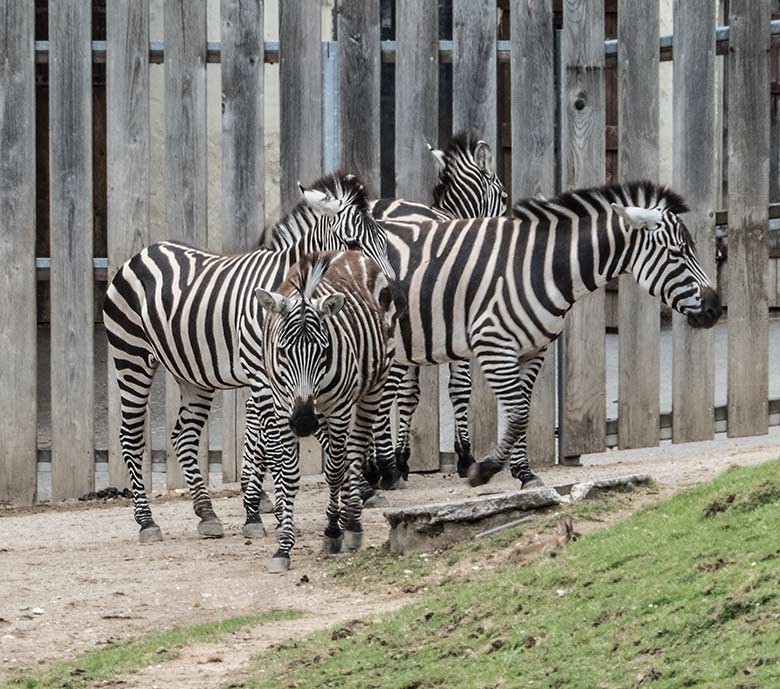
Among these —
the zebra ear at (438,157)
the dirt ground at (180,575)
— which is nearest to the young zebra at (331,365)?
the dirt ground at (180,575)

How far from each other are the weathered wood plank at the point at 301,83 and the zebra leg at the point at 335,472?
2741 millimetres

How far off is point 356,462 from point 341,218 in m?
1.65

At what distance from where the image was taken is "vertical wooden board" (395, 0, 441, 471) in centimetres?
1033

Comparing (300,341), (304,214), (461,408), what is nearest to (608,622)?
(300,341)

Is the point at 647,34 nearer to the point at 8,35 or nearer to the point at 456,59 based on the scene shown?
the point at 456,59

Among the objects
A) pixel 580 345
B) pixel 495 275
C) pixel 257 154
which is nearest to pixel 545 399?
pixel 580 345

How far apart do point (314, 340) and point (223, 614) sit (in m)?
1.35

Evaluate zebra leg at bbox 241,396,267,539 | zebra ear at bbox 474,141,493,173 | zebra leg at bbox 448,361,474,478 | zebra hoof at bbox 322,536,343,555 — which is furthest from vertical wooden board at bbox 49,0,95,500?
zebra hoof at bbox 322,536,343,555

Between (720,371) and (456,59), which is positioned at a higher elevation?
(456,59)

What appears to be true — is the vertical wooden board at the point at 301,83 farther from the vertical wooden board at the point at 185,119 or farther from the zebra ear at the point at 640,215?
the zebra ear at the point at 640,215

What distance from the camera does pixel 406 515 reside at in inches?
300

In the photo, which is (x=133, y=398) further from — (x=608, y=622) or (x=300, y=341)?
(x=608, y=622)

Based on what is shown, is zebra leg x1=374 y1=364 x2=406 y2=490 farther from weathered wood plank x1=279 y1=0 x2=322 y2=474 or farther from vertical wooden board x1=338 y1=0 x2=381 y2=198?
weathered wood plank x1=279 y1=0 x2=322 y2=474

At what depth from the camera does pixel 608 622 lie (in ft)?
17.7
